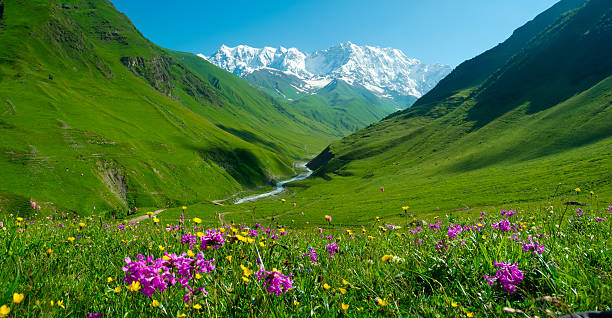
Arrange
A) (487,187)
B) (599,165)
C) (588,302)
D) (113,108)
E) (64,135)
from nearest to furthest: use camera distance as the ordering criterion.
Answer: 1. (588,302)
2. (599,165)
3. (487,187)
4. (64,135)
5. (113,108)

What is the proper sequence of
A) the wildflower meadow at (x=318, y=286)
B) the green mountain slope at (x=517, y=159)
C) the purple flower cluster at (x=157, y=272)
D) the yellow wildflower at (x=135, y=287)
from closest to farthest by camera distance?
the yellow wildflower at (x=135, y=287) → the purple flower cluster at (x=157, y=272) → the wildflower meadow at (x=318, y=286) → the green mountain slope at (x=517, y=159)

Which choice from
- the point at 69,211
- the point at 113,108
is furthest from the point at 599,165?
the point at 113,108

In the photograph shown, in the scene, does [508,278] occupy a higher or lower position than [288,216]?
higher

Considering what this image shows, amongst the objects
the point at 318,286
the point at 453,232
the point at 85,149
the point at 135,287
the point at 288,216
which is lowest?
the point at 288,216

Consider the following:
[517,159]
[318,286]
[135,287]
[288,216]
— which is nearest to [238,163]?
[288,216]

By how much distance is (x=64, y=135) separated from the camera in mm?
114312

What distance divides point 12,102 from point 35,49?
98.0 m

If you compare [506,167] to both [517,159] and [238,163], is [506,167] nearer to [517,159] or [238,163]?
[517,159]

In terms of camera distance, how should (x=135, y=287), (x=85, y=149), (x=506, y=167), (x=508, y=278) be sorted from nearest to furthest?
(x=135, y=287)
(x=508, y=278)
(x=85, y=149)
(x=506, y=167)

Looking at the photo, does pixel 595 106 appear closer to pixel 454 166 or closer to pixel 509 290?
pixel 454 166

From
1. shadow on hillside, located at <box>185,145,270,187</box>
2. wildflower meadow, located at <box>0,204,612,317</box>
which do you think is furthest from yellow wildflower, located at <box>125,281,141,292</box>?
shadow on hillside, located at <box>185,145,270,187</box>

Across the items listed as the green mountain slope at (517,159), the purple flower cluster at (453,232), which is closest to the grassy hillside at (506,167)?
the green mountain slope at (517,159)

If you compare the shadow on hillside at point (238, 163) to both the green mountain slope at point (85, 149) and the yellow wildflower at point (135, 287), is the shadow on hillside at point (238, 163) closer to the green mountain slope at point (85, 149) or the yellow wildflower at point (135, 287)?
the green mountain slope at point (85, 149)

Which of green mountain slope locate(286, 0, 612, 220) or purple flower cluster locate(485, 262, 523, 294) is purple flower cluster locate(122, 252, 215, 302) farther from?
green mountain slope locate(286, 0, 612, 220)
